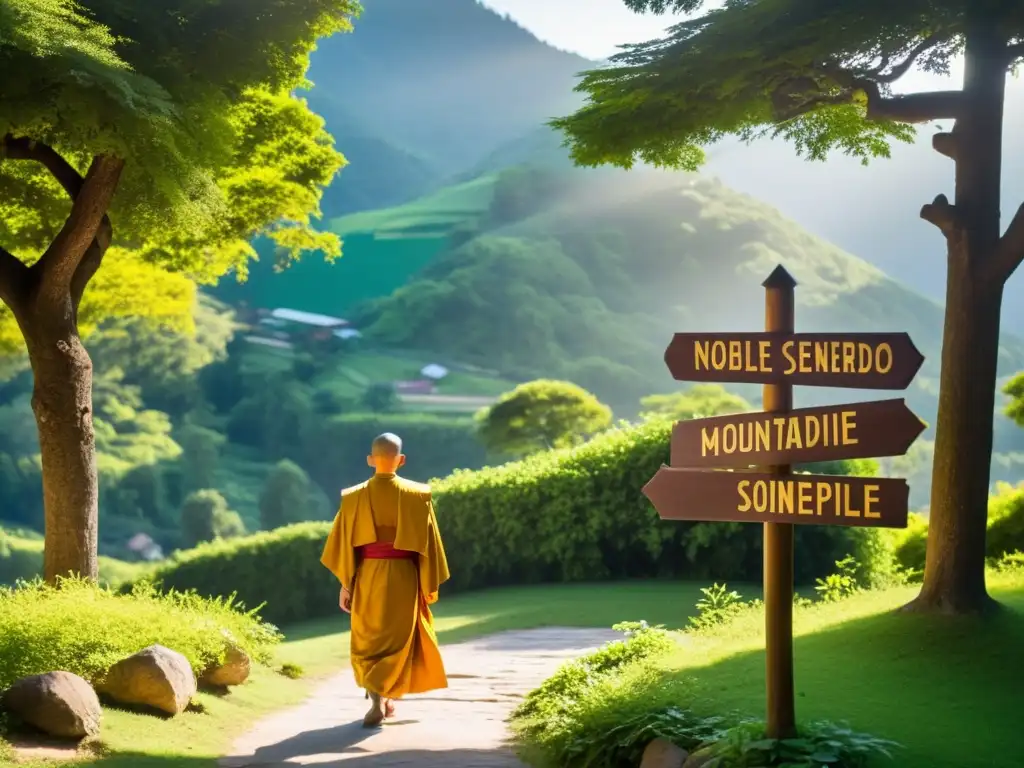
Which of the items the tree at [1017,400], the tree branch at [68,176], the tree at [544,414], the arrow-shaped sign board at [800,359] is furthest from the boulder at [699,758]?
the tree at [544,414]

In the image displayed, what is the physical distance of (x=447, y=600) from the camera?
15.6m

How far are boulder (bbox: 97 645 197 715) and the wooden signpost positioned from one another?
11.6ft

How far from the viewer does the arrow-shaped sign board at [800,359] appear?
4.84 metres

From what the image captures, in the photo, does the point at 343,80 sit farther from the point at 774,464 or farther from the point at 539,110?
the point at 774,464

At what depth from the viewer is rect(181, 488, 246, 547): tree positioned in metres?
44.0

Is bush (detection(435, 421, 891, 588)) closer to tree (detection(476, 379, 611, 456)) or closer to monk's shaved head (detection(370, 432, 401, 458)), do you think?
monk's shaved head (detection(370, 432, 401, 458))

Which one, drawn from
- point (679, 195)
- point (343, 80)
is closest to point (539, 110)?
point (343, 80)

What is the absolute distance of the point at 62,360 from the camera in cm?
947

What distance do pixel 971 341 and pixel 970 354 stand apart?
91mm

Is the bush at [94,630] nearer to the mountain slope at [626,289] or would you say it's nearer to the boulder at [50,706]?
the boulder at [50,706]

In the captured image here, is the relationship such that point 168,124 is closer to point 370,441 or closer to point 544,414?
point 544,414

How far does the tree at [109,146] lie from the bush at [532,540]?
578 cm

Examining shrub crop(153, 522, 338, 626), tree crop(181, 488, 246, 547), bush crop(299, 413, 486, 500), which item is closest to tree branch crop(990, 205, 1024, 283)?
shrub crop(153, 522, 338, 626)

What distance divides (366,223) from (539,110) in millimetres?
29755
